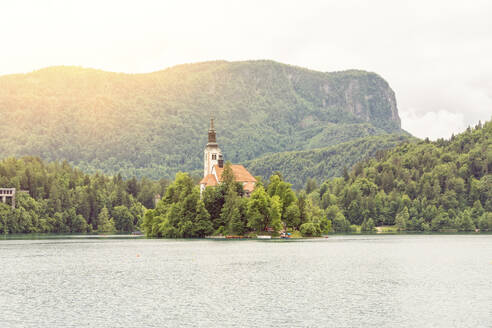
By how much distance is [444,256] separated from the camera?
439ft

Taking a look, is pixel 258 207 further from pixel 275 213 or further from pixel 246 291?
pixel 246 291

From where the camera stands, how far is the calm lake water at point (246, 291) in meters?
59.8

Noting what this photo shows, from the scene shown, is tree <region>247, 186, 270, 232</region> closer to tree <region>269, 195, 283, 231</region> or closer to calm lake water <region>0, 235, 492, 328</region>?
tree <region>269, 195, 283, 231</region>

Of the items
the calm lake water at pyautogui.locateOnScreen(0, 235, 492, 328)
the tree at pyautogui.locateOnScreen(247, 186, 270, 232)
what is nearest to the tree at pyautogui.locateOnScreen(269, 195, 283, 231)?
the tree at pyautogui.locateOnScreen(247, 186, 270, 232)

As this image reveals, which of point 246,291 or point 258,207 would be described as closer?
point 246,291

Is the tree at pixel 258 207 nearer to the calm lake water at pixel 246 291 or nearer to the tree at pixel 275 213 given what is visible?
the tree at pixel 275 213

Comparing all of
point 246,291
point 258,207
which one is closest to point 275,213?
point 258,207

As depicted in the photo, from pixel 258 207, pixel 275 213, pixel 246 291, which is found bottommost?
pixel 246 291

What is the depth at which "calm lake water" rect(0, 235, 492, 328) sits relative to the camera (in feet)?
196

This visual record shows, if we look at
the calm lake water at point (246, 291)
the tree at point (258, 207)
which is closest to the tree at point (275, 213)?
the tree at point (258, 207)

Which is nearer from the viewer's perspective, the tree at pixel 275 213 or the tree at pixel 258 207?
the tree at pixel 275 213

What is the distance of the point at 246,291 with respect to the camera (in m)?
78.0

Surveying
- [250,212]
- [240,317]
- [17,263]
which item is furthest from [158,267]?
[250,212]

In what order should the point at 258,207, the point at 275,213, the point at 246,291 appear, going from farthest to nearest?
the point at 258,207 → the point at 275,213 → the point at 246,291
